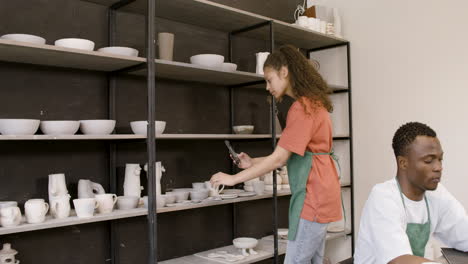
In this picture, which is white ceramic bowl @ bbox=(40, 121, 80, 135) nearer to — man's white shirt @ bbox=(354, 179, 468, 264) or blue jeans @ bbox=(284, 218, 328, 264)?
blue jeans @ bbox=(284, 218, 328, 264)

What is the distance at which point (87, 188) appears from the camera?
6.92 ft

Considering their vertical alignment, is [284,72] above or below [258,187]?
above

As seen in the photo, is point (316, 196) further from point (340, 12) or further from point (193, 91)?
point (340, 12)

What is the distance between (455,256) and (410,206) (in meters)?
0.21

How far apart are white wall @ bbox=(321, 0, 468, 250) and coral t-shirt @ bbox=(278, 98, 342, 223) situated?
55.1 inches

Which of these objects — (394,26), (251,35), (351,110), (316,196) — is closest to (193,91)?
→ (251,35)

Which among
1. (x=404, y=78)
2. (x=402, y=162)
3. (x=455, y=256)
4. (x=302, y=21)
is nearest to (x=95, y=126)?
(x=402, y=162)

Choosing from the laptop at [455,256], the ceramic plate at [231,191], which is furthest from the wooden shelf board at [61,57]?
the laptop at [455,256]

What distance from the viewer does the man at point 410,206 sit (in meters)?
1.31

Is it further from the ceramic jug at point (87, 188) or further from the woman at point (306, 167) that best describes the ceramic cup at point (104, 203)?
the woman at point (306, 167)

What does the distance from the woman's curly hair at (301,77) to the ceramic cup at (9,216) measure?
53.4 inches

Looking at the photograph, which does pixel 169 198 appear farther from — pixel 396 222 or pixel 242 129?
pixel 396 222

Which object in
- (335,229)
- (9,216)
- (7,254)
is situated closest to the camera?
(9,216)

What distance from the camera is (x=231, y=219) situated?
9.91ft
